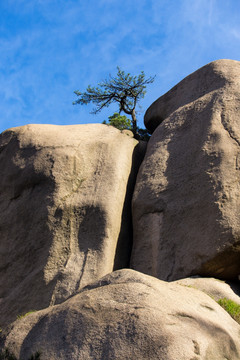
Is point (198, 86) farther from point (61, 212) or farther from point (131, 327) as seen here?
point (131, 327)

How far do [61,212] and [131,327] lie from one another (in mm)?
5032

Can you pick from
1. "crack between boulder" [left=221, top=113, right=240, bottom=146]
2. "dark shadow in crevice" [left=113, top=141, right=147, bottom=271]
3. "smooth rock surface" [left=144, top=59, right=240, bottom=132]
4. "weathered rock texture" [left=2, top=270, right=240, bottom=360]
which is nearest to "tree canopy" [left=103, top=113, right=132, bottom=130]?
"smooth rock surface" [left=144, top=59, right=240, bottom=132]

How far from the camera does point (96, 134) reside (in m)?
11.8

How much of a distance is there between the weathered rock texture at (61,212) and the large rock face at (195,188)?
1.66 ft

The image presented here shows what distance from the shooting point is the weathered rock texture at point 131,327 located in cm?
529

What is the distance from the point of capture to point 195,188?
9.10 m

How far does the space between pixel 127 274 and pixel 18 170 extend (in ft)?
19.0

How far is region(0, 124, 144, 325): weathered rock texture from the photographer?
9578mm

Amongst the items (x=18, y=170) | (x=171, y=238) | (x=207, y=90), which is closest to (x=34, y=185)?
(x=18, y=170)

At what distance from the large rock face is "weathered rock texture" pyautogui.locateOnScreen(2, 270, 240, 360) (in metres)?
1.94

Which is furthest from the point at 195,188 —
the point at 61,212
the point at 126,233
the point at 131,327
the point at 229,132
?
the point at 131,327

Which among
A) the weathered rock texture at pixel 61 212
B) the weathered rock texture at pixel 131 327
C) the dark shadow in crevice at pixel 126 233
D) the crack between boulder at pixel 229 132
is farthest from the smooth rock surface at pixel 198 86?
the weathered rock texture at pixel 131 327

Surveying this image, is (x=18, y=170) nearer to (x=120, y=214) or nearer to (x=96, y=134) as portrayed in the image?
(x=96, y=134)

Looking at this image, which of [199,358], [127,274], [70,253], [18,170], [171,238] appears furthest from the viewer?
[18,170]
